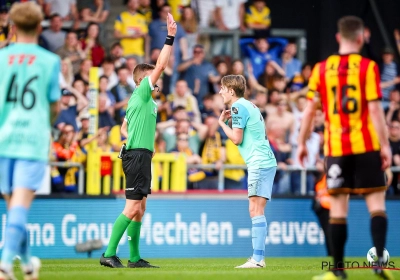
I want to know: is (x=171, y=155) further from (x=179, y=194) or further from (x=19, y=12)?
(x=19, y=12)

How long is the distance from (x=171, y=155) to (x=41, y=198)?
248cm

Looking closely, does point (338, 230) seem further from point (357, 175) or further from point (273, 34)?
point (273, 34)

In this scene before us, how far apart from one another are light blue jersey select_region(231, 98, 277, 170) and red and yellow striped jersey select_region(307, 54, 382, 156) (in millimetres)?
2796

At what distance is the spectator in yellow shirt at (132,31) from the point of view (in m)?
18.9

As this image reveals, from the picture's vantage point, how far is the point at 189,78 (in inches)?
749

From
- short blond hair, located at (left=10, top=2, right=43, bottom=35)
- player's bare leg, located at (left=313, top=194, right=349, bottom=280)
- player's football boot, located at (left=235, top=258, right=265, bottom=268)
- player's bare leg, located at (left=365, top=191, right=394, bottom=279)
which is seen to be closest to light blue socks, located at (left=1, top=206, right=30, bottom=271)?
short blond hair, located at (left=10, top=2, right=43, bottom=35)

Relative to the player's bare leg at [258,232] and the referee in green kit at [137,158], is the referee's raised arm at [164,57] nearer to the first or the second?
the referee in green kit at [137,158]

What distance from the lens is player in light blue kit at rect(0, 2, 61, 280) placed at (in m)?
7.14

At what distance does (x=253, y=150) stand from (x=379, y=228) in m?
3.01

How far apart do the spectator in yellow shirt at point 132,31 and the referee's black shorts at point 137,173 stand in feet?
27.3

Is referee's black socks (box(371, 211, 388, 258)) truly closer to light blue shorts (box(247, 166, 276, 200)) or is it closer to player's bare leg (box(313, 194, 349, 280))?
player's bare leg (box(313, 194, 349, 280))

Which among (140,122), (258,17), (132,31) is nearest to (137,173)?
(140,122)

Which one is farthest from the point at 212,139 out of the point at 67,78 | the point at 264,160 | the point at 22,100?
the point at 22,100

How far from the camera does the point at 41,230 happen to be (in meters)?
15.1
